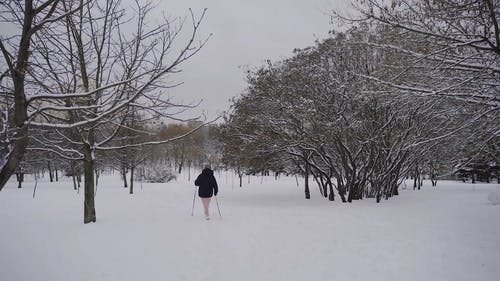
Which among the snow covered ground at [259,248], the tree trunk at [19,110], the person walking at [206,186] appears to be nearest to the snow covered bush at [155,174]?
the snow covered ground at [259,248]

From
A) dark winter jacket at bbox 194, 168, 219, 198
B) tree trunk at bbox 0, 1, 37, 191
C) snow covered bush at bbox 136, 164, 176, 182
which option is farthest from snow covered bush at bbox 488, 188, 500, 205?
snow covered bush at bbox 136, 164, 176, 182

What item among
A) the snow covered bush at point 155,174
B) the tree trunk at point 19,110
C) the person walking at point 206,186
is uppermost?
the tree trunk at point 19,110

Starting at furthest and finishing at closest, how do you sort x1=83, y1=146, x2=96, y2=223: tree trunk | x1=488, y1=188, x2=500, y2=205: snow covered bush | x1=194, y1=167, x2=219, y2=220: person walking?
x1=488, y1=188, x2=500, y2=205: snow covered bush → x1=194, y1=167, x2=219, y2=220: person walking → x1=83, y1=146, x2=96, y2=223: tree trunk

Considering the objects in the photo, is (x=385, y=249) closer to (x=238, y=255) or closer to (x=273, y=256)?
(x=273, y=256)

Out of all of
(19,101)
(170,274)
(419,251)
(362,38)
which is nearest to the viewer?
(19,101)

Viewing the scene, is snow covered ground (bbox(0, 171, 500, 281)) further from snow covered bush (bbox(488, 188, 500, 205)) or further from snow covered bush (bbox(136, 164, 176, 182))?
snow covered bush (bbox(136, 164, 176, 182))

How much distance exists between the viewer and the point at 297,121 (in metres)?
16.4

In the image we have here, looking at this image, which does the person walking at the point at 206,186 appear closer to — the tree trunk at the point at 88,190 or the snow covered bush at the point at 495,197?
the tree trunk at the point at 88,190

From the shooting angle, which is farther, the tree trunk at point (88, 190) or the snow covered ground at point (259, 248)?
the tree trunk at point (88, 190)

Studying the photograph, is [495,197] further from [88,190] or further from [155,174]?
[155,174]

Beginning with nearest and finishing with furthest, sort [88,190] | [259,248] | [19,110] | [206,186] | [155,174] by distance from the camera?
[19,110] → [259,248] → [88,190] → [206,186] → [155,174]

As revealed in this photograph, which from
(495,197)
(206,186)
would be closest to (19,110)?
(206,186)

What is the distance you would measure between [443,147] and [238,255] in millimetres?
16207

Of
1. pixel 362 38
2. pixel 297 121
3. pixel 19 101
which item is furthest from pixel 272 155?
pixel 19 101
